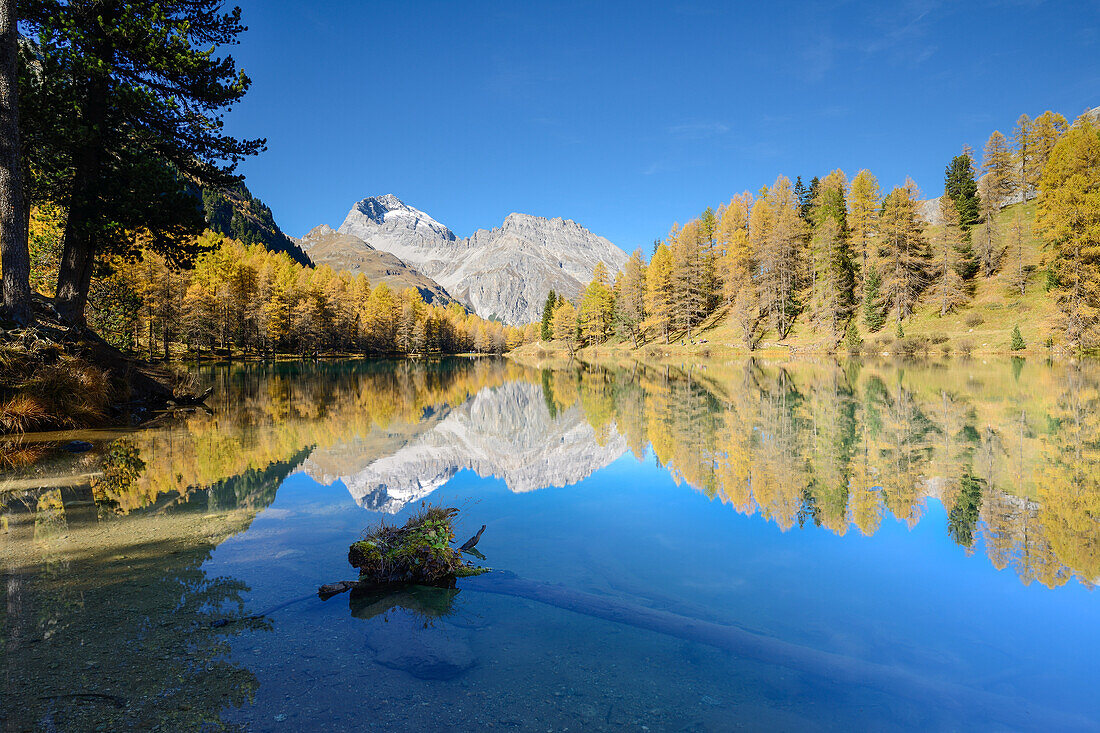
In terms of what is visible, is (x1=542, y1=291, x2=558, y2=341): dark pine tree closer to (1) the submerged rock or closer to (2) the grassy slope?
(2) the grassy slope

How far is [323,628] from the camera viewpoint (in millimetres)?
4789

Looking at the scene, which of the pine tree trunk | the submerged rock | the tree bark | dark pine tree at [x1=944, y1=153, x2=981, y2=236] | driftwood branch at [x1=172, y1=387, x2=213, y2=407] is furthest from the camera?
dark pine tree at [x1=944, y1=153, x2=981, y2=236]

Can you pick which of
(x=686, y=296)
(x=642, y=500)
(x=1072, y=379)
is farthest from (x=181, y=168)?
(x=686, y=296)

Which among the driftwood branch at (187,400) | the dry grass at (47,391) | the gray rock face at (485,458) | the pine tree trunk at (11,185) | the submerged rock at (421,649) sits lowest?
the gray rock face at (485,458)

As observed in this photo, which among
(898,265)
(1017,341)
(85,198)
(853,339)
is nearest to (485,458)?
(85,198)

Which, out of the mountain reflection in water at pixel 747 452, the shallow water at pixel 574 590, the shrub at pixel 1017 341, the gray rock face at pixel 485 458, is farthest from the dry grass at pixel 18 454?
the shrub at pixel 1017 341

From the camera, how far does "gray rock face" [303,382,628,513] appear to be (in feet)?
33.8

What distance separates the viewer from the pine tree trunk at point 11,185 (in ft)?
43.8

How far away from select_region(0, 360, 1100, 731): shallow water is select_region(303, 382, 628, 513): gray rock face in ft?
0.46

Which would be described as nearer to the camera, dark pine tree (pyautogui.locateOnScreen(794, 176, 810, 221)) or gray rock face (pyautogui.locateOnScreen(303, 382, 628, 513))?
gray rock face (pyautogui.locateOnScreen(303, 382, 628, 513))

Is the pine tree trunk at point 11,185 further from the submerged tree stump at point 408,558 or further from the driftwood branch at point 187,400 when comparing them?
the submerged tree stump at point 408,558

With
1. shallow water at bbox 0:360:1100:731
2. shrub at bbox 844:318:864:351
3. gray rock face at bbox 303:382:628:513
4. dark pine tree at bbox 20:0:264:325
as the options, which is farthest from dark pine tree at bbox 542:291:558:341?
shallow water at bbox 0:360:1100:731

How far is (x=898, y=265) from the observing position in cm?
5534

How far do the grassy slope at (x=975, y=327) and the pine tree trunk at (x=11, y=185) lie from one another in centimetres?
5947
